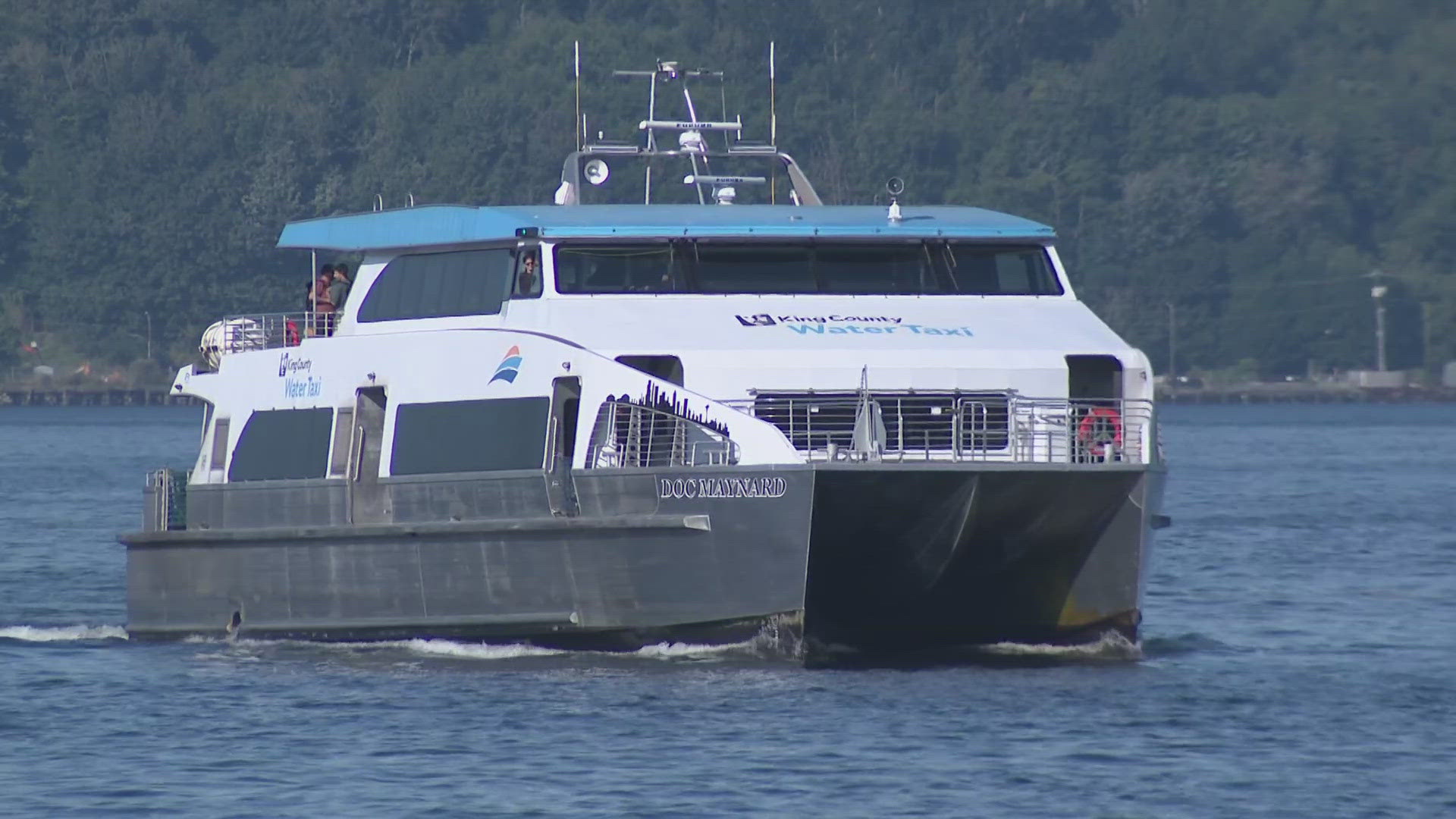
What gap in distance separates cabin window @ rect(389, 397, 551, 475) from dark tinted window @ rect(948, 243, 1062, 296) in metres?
3.75

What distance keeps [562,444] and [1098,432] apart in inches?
165

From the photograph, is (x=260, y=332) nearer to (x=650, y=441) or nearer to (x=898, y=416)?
(x=650, y=441)

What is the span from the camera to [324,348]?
24.9 meters

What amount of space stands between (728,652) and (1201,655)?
4.67 m

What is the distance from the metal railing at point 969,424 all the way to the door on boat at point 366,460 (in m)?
4.18

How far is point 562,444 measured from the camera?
867 inches

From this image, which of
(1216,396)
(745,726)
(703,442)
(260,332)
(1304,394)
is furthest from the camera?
(1304,394)

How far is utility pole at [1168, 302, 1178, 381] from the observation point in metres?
111

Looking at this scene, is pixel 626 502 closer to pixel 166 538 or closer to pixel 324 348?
pixel 324 348

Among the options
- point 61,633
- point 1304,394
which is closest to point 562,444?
point 61,633

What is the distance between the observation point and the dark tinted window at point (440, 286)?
76.7ft

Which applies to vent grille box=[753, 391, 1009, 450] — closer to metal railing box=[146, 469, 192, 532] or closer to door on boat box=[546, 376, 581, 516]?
door on boat box=[546, 376, 581, 516]

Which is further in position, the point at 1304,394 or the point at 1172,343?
the point at 1304,394

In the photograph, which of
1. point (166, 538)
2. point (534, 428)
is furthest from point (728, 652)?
point (166, 538)
